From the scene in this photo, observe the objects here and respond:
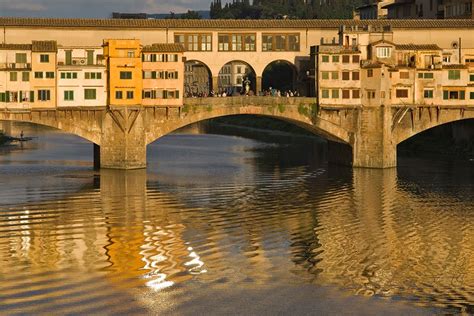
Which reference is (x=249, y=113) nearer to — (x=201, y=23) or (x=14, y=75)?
(x=201, y=23)

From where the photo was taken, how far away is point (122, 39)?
73.4 meters

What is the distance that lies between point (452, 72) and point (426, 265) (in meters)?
39.3

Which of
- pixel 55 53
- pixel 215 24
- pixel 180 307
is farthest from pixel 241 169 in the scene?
pixel 180 307

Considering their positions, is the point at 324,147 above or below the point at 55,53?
below

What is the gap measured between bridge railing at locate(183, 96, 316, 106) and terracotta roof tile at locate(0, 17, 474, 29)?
6412 mm

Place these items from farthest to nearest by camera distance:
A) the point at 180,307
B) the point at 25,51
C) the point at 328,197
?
the point at 25,51, the point at 328,197, the point at 180,307

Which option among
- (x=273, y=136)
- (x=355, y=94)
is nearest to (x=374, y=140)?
(x=355, y=94)

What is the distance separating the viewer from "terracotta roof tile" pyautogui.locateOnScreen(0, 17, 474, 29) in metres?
74.0

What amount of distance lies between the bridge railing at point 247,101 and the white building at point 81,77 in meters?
6.89

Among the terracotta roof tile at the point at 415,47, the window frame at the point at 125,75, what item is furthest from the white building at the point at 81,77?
the terracotta roof tile at the point at 415,47

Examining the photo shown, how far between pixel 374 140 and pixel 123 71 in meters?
20.9

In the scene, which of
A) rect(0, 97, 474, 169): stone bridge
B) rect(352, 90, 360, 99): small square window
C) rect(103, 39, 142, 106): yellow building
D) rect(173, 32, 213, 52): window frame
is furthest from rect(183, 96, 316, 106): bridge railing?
rect(173, 32, 213, 52): window frame

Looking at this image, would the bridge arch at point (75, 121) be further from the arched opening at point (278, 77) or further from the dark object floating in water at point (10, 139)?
the arched opening at point (278, 77)

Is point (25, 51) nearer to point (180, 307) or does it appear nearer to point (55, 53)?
point (55, 53)
